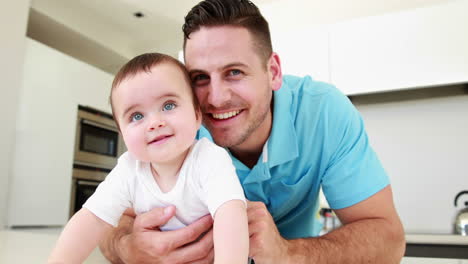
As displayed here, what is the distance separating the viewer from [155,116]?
0.74m

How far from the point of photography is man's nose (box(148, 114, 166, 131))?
0.73 metres

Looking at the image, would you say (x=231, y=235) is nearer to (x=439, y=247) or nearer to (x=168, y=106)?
(x=168, y=106)

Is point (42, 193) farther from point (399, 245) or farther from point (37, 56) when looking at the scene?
point (399, 245)

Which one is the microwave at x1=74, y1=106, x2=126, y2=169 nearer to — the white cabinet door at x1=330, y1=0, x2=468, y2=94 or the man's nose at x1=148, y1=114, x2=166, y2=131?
the white cabinet door at x1=330, y1=0, x2=468, y2=94

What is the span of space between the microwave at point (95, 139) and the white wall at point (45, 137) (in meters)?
0.11

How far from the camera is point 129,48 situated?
4.14 m

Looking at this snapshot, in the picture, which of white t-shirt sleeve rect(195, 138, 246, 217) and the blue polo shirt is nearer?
white t-shirt sleeve rect(195, 138, 246, 217)

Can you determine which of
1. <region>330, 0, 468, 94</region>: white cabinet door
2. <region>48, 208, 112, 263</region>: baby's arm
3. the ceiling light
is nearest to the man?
<region>48, 208, 112, 263</region>: baby's arm

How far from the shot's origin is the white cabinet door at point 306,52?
2732 millimetres

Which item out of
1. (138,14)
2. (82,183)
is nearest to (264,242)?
(82,183)

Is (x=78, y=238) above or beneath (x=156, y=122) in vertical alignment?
beneath

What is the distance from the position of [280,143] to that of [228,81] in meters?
0.25

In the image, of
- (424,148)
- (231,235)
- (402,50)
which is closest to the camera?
(231,235)

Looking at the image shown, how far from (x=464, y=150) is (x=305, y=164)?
76.2 inches
